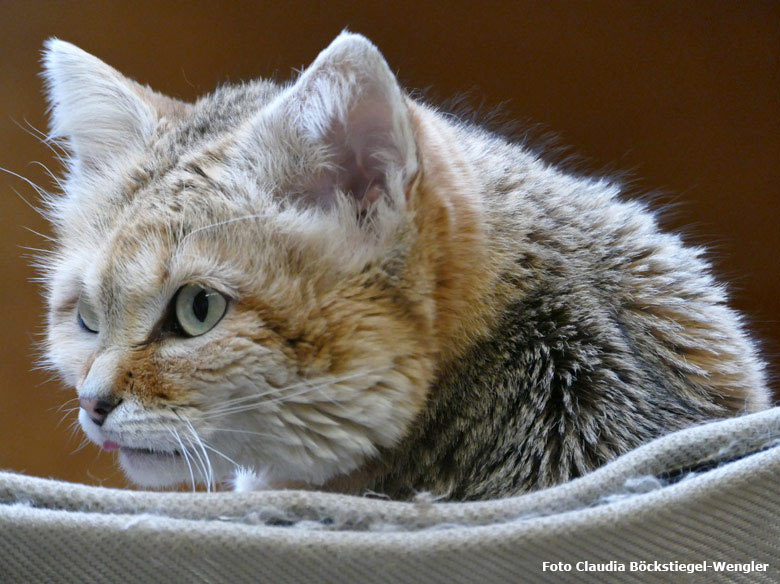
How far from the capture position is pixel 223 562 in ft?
Result: 2.27

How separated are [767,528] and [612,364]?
0.28m

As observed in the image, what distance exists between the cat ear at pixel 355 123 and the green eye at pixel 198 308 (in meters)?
0.18

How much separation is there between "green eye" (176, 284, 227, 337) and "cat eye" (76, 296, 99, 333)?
192 millimetres

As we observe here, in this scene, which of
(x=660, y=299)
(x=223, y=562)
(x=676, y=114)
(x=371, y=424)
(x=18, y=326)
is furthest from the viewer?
(x=676, y=114)

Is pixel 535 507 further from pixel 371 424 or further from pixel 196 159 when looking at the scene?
pixel 196 159

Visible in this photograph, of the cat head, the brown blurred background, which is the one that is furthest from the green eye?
the brown blurred background

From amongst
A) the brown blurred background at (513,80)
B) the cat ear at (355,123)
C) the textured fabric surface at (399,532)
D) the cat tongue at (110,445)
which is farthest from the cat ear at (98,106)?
the brown blurred background at (513,80)

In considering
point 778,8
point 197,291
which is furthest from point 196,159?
point 778,8

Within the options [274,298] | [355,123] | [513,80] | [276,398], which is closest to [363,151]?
[355,123]

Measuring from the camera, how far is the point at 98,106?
126 cm

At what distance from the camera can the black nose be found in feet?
3.04

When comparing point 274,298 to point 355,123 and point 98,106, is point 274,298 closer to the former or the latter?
point 355,123

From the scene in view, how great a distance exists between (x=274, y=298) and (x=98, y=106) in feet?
1.82

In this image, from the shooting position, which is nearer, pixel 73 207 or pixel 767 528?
pixel 767 528
